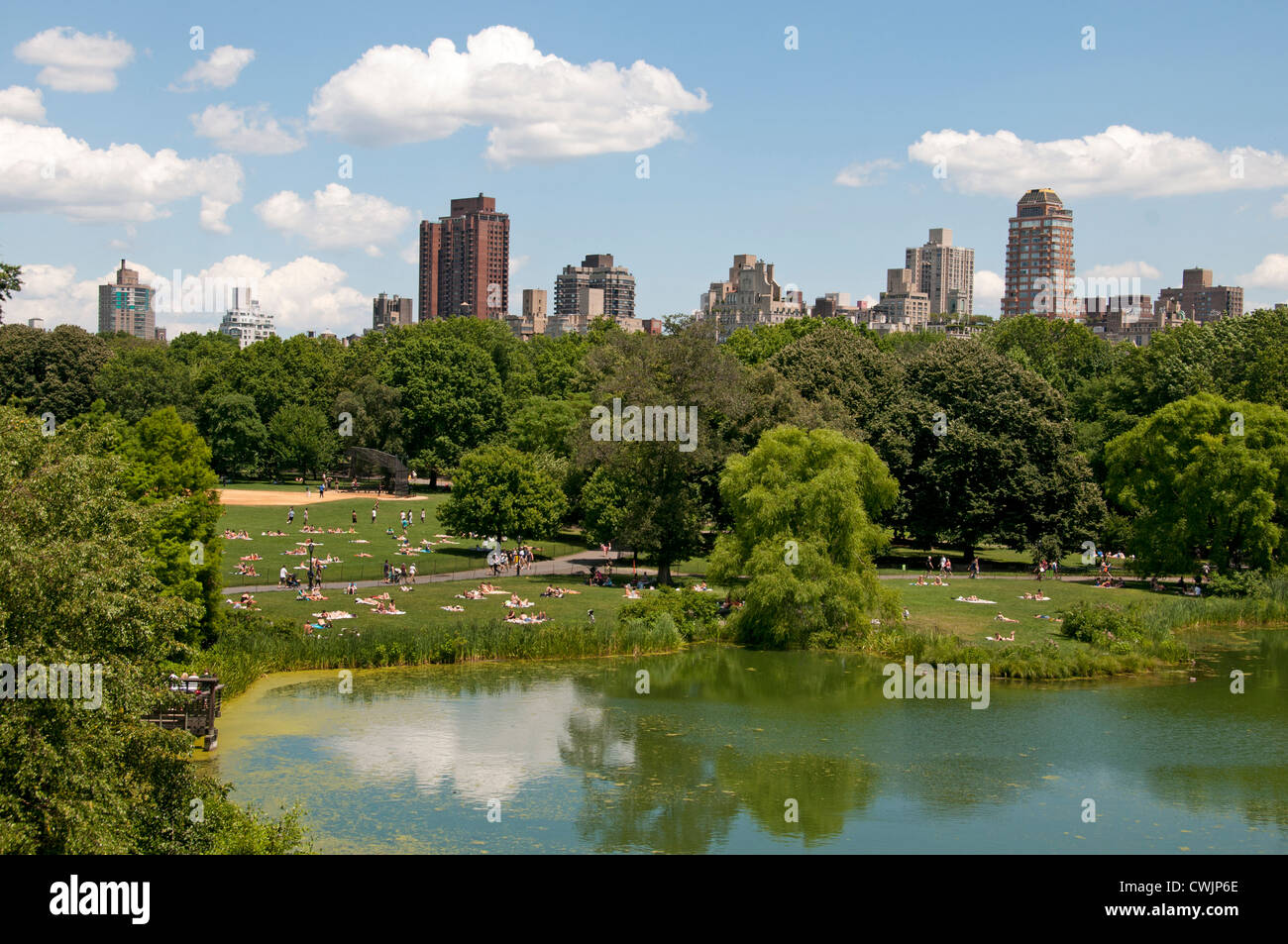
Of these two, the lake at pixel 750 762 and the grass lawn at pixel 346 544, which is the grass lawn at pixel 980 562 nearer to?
the grass lawn at pixel 346 544

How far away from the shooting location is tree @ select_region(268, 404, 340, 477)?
91750 mm

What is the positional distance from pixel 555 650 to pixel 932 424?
2994cm

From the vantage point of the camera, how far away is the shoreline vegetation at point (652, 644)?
1454 inches

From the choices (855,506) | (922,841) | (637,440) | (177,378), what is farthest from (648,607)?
(177,378)

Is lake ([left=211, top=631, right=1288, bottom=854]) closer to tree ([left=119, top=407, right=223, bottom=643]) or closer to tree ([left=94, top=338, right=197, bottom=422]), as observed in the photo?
tree ([left=119, top=407, right=223, bottom=643])

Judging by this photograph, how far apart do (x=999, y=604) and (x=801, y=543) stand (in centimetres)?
1211

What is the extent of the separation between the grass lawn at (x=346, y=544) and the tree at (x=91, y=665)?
30637mm

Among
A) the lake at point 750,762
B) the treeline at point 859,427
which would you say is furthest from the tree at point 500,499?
the lake at point 750,762

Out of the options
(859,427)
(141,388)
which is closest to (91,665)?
(859,427)

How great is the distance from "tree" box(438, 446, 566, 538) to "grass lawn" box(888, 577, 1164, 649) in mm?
18673

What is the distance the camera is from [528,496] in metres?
59.0

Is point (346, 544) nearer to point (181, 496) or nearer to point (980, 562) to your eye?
point (181, 496)

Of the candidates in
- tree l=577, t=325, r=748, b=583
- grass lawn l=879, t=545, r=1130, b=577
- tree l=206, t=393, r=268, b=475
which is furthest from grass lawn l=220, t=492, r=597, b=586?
grass lawn l=879, t=545, r=1130, b=577
